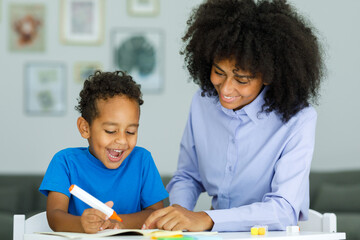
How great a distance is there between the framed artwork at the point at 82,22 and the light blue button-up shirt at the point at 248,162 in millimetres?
2939

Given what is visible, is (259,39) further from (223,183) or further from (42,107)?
(42,107)

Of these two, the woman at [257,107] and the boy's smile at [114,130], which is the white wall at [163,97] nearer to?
the woman at [257,107]

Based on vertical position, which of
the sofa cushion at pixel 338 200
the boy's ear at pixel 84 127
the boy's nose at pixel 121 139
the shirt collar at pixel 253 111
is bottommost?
the sofa cushion at pixel 338 200

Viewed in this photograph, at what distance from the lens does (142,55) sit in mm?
4773

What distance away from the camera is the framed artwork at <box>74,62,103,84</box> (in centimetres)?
470

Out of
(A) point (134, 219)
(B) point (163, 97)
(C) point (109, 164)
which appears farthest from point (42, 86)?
(A) point (134, 219)

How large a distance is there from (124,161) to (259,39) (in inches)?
20.9

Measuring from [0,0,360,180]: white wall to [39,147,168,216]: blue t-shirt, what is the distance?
9.91 feet

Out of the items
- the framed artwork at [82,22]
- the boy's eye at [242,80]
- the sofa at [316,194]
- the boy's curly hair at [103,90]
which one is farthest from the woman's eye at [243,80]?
the framed artwork at [82,22]

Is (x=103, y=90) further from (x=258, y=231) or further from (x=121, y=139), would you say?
(x=258, y=231)

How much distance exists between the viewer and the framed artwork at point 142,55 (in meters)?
4.73

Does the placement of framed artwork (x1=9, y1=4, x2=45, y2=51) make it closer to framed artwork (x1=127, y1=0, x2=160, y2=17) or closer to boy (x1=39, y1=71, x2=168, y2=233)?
framed artwork (x1=127, y1=0, x2=160, y2=17)

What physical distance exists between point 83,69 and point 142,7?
0.71 m

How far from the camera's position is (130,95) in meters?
1.62
